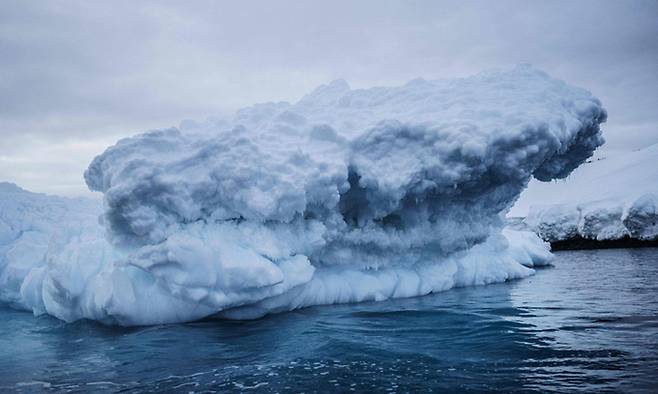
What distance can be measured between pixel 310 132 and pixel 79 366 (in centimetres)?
550

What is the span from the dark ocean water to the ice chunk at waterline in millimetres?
646

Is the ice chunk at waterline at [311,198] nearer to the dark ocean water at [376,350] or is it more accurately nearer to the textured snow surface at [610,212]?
the dark ocean water at [376,350]

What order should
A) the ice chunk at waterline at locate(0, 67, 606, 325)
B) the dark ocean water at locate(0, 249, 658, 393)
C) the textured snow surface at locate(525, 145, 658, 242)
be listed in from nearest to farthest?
the dark ocean water at locate(0, 249, 658, 393), the ice chunk at waterline at locate(0, 67, 606, 325), the textured snow surface at locate(525, 145, 658, 242)

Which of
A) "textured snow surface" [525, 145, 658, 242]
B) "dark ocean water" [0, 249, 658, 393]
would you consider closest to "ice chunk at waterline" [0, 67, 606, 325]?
"dark ocean water" [0, 249, 658, 393]

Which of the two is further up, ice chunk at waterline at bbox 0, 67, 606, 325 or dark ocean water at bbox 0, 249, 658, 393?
ice chunk at waterline at bbox 0, 67, 606, 325

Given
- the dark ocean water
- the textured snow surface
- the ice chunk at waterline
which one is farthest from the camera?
the textured snow surface

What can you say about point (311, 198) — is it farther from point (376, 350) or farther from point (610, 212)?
point (610, 212)

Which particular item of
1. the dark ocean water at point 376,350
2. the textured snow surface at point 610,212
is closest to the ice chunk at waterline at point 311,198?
the dark ocean water at point 376,350

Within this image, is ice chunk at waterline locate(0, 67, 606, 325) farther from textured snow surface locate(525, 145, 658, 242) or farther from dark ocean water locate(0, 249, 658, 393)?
textured snow surface locate(525, 145, 658, 242)

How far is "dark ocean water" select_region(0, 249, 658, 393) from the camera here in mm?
4117

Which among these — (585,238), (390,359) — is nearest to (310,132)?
(390,359)

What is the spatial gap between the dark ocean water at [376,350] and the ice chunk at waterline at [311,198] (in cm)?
65

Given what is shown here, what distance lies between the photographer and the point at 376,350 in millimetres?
5355

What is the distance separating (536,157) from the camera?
8.94 m
